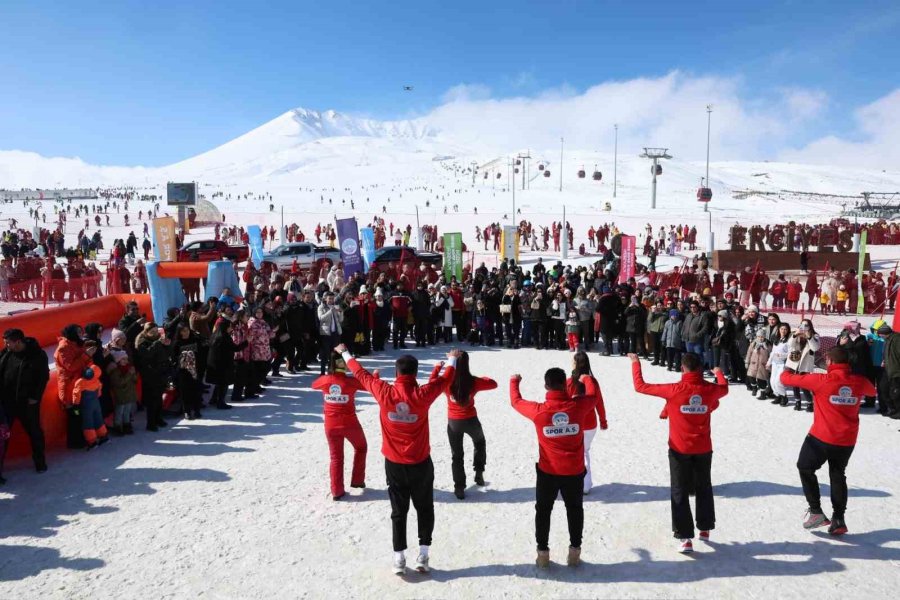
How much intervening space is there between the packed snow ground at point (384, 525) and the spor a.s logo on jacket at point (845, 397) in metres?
1.10


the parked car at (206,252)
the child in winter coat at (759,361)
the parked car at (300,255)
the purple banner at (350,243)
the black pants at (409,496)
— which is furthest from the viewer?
the parked car at (206,252)

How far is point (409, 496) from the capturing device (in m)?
4.62

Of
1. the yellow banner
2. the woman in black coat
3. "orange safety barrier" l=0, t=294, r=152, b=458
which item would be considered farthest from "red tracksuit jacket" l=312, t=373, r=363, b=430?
the yellow banner

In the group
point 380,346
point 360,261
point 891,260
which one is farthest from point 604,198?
point 380,346

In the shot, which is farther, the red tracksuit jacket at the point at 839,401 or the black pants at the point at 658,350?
the black pants at the point at 658,350

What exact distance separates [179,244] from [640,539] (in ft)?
100

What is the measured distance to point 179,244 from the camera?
31375 mm

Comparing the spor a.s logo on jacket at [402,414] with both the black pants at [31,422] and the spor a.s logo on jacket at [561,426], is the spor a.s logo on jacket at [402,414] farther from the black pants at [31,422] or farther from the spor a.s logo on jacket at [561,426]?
the black pants at [31,422]

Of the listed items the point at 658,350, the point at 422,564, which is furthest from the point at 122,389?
the point at 658,350

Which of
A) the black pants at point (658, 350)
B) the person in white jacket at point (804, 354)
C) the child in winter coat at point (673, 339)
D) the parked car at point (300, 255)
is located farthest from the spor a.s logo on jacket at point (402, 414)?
the parked car at point (300, 255)

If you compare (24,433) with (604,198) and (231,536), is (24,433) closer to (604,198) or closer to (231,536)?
(231,536)

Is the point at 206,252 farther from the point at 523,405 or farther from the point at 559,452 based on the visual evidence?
the point at 559,452

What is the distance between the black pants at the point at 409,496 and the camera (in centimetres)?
456

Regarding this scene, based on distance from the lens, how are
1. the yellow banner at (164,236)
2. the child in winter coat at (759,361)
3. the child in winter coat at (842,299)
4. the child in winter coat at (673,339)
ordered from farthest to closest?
the yellow banner at (164,236), the child in winter coat at (842,299), the child in winter coat at (673,339), the child in winter coat at (759,361)
